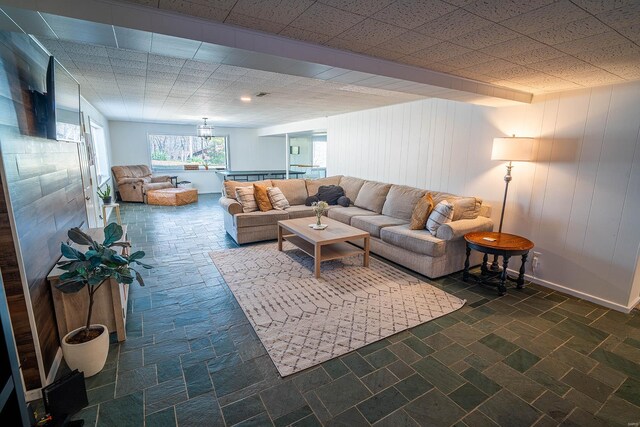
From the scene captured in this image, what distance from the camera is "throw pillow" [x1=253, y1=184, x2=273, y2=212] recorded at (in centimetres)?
487

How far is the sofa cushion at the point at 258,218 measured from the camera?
4543 mm

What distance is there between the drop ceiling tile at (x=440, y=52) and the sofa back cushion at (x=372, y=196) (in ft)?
8.95

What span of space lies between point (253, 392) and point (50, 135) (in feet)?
7.61

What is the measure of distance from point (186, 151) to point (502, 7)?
9960 mm

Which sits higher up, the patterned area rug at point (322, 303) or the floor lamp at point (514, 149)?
the floor lamp at point (514, 149)

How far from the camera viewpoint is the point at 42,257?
1960 millimetres

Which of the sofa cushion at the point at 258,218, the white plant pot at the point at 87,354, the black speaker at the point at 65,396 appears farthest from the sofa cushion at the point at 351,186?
the black speaker at the point at 65,396

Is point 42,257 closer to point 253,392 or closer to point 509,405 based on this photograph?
point 253,392

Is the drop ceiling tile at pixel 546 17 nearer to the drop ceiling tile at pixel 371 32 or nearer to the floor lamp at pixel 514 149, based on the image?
the drop ceiling tile at pixel 371 32

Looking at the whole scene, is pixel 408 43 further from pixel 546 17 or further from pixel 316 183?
pixel 316 183

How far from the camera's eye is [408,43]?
1.99 m

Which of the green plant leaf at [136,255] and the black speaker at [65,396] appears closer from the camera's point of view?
the black speaker at [65,396]

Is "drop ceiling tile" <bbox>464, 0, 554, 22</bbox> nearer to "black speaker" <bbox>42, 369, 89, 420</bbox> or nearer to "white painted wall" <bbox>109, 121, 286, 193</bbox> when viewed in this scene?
"black speaker" <bbox>42, 369, 89, 420</bbox>

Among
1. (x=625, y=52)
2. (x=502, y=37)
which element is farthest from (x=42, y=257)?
(x=625, y=52)
